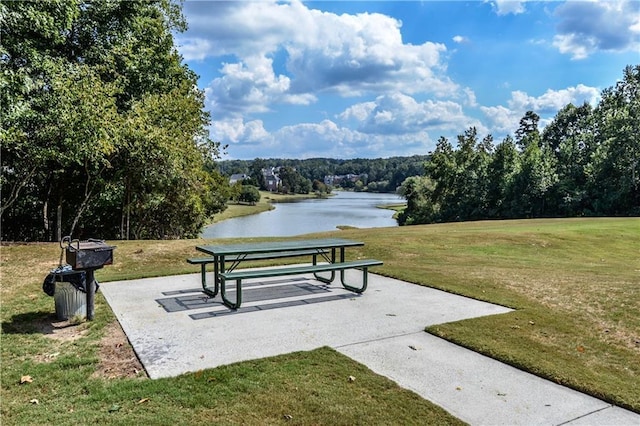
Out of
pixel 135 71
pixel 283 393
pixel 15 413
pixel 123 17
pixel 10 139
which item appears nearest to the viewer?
pixel 15 413

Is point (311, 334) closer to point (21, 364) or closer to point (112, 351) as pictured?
point (112, 351)

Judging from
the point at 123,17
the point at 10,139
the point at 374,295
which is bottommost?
the point at 374,295

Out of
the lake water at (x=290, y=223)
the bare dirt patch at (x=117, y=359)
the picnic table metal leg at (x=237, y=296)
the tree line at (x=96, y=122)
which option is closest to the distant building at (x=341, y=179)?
the lake water at (x=290, y=223)

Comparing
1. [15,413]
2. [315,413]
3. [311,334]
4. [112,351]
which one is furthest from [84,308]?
[315,413]

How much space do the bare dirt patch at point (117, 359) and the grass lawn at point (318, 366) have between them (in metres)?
0.05

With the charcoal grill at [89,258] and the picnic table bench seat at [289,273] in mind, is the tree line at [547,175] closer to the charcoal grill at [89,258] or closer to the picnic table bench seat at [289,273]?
the picnic table bench seat at [289,273]

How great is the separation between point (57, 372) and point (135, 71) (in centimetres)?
1359

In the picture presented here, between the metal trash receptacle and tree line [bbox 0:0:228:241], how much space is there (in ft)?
13.6

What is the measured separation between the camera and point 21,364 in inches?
157

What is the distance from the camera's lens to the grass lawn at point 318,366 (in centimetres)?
315

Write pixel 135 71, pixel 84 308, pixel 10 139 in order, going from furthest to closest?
pixel 135 71 < pixel 10 139 < pixel 84 308

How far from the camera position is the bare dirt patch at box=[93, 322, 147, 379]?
3791mm

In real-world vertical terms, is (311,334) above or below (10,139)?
below

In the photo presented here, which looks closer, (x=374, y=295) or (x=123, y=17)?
(x=374, y=295)
